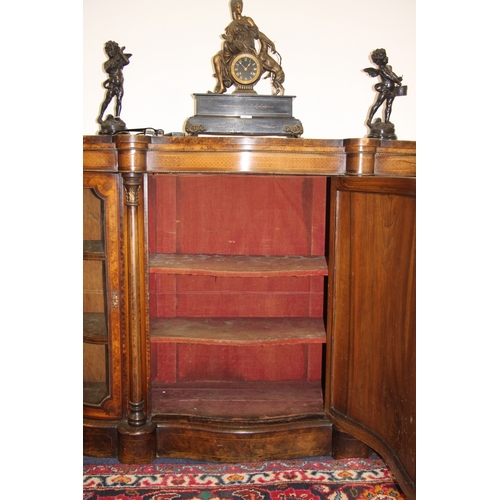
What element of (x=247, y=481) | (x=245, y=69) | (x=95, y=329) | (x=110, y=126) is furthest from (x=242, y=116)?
(x=247, y=481)

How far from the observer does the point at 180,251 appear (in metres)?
2.24

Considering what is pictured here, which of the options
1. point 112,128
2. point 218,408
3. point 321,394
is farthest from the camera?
point 321,394

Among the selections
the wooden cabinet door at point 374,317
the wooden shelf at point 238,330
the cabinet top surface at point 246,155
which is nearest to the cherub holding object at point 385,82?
the cabinet top surface at point 246,155

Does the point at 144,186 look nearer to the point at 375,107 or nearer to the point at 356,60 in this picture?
the point at 375,107

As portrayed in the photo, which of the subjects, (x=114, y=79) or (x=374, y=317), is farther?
(x=114, y=79)

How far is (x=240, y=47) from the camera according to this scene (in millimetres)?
1940

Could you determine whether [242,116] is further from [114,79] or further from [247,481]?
[247,481]

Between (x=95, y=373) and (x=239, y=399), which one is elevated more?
(x=95, y=373)

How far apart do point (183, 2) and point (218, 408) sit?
1691 millimetres

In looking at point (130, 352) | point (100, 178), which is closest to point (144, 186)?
point (100, 178)

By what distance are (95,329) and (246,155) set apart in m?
0.85

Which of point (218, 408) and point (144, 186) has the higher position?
point (144, 186)

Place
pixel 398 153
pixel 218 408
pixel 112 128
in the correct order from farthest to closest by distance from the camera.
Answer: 1. pixel 218 408
2. pixel 112 128
3. pixel 398 153

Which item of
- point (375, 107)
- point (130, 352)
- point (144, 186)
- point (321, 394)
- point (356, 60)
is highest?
point (356, 60)
